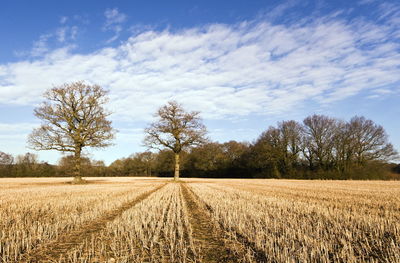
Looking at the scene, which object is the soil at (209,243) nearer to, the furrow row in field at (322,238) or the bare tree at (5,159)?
the furrow row in field at (322,238)

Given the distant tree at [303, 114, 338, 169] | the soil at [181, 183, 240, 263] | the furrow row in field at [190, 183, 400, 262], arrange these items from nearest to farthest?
the furrow row in field at [190, 183, 400, 262], the soil at [181, 183, 240, 263], the distant tree at [303, 114, 338, 169]

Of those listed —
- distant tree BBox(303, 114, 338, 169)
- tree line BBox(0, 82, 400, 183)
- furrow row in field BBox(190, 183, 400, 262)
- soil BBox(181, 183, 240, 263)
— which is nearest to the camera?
furrow row in field BBox(190, 183, 400, 262)

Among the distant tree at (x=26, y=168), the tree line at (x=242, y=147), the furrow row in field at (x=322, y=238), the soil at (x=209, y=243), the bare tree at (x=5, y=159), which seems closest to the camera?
the furrow row in field at (x=322, y=238)

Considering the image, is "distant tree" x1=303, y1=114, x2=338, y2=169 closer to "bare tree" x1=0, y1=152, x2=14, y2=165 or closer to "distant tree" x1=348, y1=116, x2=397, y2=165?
"distant tree" x1=348, y1=116, x2=397, y2=165

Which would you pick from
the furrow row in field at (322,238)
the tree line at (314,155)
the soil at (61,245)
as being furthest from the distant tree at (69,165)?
the furrow row in field at (322,238)

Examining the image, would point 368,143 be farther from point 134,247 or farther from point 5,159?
point 5,159

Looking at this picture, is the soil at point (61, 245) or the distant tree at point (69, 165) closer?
the soil at point (61, 245)

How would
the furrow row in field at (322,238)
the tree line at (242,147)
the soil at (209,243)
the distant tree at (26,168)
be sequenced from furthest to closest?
the distant tree at (26,168) → the tree line at (242,147) → the soil at (209,243) → the furrow row in field at (322,238)

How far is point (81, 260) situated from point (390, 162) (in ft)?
181

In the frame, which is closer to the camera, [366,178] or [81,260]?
[81,260]

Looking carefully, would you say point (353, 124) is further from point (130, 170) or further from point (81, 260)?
point (130, 170)

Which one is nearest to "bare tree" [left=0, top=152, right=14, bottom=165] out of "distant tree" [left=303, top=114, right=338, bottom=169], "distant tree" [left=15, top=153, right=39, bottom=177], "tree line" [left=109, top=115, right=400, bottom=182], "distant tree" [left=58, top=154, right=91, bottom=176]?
"distant tree" [left=15, top=153, right=39, bottom=177]

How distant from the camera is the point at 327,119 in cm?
5272

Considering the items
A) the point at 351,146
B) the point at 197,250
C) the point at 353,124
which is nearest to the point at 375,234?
the point at 197,250
